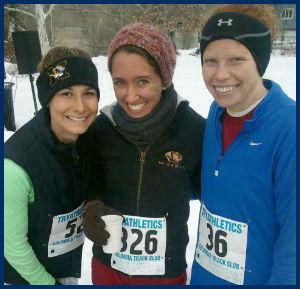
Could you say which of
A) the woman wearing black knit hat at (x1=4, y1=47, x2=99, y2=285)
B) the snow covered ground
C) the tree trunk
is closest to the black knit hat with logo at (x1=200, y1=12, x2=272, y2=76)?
the woman wearing black knit hat at (x1=4, y1=47, x2=99, y2=285)

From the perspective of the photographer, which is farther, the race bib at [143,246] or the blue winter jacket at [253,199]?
the race bib at [143,246]

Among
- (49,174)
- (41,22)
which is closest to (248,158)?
(49,174)

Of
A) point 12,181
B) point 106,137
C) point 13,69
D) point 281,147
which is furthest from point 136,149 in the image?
point 13,69

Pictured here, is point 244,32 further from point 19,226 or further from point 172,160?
point 19,226

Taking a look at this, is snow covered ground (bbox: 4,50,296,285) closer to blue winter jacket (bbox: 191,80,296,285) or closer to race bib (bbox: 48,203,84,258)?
race bib (bbox: 48,203,84,258)

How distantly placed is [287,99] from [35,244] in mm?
1639

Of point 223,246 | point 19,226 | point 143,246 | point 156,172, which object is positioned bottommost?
point 143,246

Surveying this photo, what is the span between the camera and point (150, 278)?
2.19m

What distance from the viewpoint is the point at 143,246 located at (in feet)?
6.97

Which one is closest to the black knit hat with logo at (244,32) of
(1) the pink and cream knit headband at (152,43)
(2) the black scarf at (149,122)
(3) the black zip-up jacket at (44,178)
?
(1) the pink and cream knit headband at (152,43)

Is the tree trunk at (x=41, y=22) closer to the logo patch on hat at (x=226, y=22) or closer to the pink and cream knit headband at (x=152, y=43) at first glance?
the pink and cream knit headband at (x=152, y=43)

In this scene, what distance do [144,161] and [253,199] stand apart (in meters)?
0.69

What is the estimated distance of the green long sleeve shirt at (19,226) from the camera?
179cm

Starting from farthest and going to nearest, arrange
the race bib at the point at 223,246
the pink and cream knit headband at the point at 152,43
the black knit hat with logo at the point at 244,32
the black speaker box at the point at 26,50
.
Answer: the black speaker box at the point at 26,50
the pink and cream knit headband at the point at 152,43
the race bib at the point at 223,246
the black knit hat with logo at the point at 244,32
